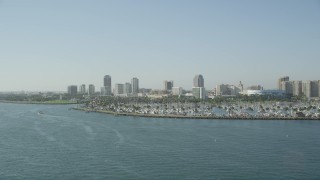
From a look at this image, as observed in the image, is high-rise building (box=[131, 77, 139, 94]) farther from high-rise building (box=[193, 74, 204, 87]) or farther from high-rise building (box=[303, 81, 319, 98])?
high-rise building (box=[303, 81, 319, 98])

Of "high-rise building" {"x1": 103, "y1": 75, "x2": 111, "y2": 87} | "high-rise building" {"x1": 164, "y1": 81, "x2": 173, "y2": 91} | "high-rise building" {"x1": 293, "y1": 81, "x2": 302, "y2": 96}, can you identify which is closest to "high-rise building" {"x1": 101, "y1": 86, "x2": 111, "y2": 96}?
"high-rise building" {"x1": 103, "y1": 75, "x2": 111, "y2": 87}

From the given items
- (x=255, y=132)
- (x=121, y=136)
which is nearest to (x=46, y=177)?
(x=121, y=136)

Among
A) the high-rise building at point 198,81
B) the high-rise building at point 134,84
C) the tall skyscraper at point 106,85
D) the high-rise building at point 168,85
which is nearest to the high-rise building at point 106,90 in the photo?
the tall skyscraper at point 106,85

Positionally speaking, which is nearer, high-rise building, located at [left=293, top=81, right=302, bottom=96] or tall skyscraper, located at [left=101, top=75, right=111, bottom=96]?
high-rise building, located at [left=293, top=81, right=302, bottom=96]

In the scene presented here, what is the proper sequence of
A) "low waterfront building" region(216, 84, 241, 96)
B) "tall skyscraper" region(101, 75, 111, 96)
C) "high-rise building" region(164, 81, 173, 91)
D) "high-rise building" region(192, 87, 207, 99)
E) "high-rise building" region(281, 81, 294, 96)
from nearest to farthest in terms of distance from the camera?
"high-rise building" region(192, 87, 207, 99)
"high-rise building" region(281, 81, 294, 96)
"low waterfront building" region(216, 84, 241, 96)
"tall skyscraper" region(101, 75, 111, 96)
"high-rise building" region(164, 81, 173, 91)

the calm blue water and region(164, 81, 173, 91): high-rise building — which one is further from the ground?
region(164, 81, 173, 91): high-rise building

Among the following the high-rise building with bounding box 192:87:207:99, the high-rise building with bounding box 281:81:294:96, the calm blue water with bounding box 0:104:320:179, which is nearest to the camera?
the calm blue water with bounding box 0:104:320:179

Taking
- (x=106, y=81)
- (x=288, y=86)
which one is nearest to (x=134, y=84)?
(x=106, y=81)

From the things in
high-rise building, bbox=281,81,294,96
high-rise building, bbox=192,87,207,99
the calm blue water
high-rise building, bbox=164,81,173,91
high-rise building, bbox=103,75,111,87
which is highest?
high-rise building, bbox=103,75,111,87
